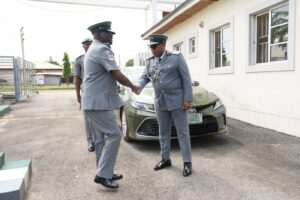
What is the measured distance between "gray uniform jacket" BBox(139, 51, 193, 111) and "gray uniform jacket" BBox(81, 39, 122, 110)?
0.75m

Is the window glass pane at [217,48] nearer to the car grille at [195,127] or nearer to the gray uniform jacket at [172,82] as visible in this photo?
the car grille at [195,127]

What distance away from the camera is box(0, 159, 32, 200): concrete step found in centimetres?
267

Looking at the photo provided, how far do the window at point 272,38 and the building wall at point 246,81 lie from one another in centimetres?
12

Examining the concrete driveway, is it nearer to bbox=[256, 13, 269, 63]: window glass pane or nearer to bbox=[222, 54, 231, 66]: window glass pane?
bbox=[256, 13, 269, 63]: window glass pane

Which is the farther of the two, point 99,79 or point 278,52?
point 278,52

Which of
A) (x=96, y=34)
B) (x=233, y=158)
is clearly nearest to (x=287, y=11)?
(x=233, y=158)

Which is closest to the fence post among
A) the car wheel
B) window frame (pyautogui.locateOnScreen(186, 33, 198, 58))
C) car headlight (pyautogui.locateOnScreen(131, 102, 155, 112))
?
window frame (pyautogui.locateOnScreen(186, 33, 198, 58))

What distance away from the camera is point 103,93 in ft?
10.7

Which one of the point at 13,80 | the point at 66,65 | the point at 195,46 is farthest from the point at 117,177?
the point at 66,65

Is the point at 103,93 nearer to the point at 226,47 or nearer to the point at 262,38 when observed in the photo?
the point at 262,38

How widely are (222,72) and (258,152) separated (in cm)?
395

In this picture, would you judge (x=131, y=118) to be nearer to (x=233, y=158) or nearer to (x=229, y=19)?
(x=233, y=158)

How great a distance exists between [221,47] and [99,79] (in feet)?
20.6

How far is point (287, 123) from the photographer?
577cm
